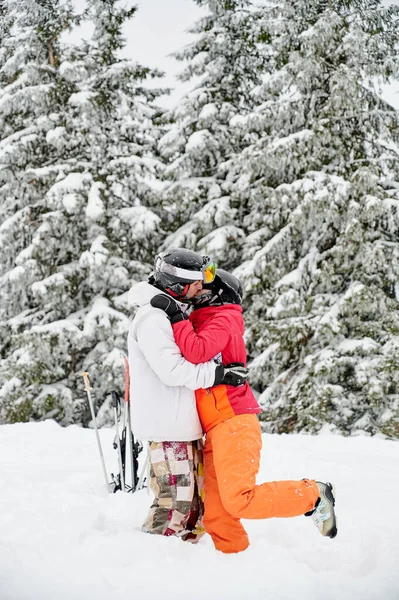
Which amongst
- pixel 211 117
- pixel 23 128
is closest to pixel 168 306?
pixel 211 117

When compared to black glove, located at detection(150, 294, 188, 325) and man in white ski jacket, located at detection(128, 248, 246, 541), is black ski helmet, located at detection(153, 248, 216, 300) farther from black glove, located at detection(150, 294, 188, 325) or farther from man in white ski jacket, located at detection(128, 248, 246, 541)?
black glove, located at detection(150, 294, 188, 325)

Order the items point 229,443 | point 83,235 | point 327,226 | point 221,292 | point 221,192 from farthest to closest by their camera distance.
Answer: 1. point 83,235
2. point 221,192
3. point 327,226
4. point 221,292
5. point 229,443

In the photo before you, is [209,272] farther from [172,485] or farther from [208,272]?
[172,485]

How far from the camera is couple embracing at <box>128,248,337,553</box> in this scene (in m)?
3.08

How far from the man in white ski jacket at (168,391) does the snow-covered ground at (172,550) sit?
0.24 meters

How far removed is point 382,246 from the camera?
977 centimetres

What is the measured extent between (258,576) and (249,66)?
12.5 m

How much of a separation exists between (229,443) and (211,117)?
10.6 m

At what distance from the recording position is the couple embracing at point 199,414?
3078mm

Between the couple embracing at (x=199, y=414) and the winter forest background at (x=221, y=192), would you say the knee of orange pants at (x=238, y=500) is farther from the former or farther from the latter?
the winter forest background at (x=221, y=192)

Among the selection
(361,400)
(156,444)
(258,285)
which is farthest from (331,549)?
(258,285)

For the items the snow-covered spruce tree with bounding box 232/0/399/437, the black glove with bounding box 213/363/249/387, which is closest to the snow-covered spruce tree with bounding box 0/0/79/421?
the snow-covered spruce tree with bounding box 232/0/399/437

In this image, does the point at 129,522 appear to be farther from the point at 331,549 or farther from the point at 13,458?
the point at 13,458

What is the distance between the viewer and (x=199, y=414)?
11.0ft
